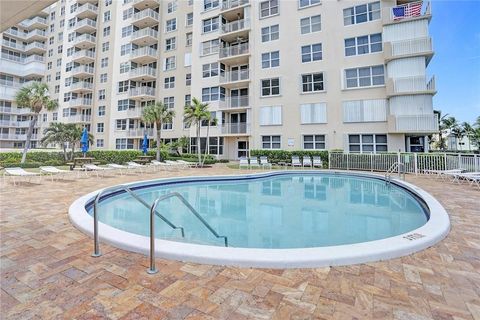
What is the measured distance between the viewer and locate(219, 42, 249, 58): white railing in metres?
25.7

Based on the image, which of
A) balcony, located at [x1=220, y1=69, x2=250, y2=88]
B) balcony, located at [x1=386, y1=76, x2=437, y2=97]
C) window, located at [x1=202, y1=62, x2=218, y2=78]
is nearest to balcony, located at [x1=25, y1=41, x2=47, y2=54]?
window, located at [x1=202, y1=62, x2=218, y2=78]

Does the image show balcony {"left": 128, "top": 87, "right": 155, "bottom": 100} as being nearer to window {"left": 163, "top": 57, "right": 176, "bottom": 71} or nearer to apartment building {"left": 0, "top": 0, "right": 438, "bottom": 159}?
apartment building {"left": 0, "top": 0, "right": 438, "bottom": 159}

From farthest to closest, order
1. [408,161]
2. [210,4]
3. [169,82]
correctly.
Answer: [169,82] → [210,4] → [408,161]

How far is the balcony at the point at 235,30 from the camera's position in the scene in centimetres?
2537

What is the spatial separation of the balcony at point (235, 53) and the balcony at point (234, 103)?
392cm

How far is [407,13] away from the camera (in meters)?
18.5

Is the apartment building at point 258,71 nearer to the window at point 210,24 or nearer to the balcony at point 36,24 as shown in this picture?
the window at point 210,24

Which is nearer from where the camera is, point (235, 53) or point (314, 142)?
point (314, 142)

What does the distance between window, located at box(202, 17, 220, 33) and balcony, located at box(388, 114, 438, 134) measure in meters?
20.2

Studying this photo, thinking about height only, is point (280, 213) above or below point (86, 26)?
below

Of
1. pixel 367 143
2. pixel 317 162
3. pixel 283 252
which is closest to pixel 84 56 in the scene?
pixel 317 162

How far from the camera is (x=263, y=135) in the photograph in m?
24.2

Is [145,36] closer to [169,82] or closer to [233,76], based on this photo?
[169,82]

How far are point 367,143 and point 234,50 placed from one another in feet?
52.3
